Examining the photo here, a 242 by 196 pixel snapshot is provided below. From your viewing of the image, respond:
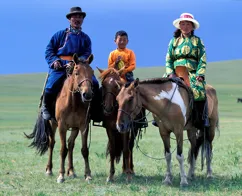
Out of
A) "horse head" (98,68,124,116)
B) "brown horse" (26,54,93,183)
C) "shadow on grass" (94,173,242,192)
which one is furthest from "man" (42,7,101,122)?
"shadow on grass" (94,173,242,192)

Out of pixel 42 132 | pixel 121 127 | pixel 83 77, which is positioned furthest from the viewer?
pixel 42 132

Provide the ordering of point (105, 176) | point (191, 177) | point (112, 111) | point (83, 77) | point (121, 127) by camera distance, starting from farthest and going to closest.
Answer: point (105, 176), point (191, 177), point (112, 111), point (83, 77), point (121, 127)

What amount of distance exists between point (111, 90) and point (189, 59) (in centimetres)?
148

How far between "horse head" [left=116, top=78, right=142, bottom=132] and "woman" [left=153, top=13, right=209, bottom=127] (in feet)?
4.71

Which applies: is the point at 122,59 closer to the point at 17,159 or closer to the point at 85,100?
the point at 85,100

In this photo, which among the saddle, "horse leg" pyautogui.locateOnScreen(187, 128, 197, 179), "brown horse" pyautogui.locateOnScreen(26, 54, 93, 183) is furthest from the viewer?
"horse leg" pyautogui.locateOnScreen(187, 128, 197, 179)

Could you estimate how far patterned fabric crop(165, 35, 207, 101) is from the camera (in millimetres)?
9812

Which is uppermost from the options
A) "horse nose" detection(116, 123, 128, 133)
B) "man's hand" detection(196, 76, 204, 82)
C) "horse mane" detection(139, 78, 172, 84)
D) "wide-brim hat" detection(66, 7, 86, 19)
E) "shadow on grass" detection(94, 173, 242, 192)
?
"wide-brim hat" detection(66, 7, 86, 19)

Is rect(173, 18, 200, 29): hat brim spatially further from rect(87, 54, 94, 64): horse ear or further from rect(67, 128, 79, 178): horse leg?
rect(67, 128, 79, 178): horse leg

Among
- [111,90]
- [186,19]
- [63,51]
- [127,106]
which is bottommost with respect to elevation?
[127,106]

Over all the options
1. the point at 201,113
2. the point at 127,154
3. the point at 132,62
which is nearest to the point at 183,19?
the point at 132,62

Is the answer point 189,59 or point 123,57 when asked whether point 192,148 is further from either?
point 123,57

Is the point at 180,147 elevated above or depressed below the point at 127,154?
above

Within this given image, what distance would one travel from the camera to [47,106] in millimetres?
10680
